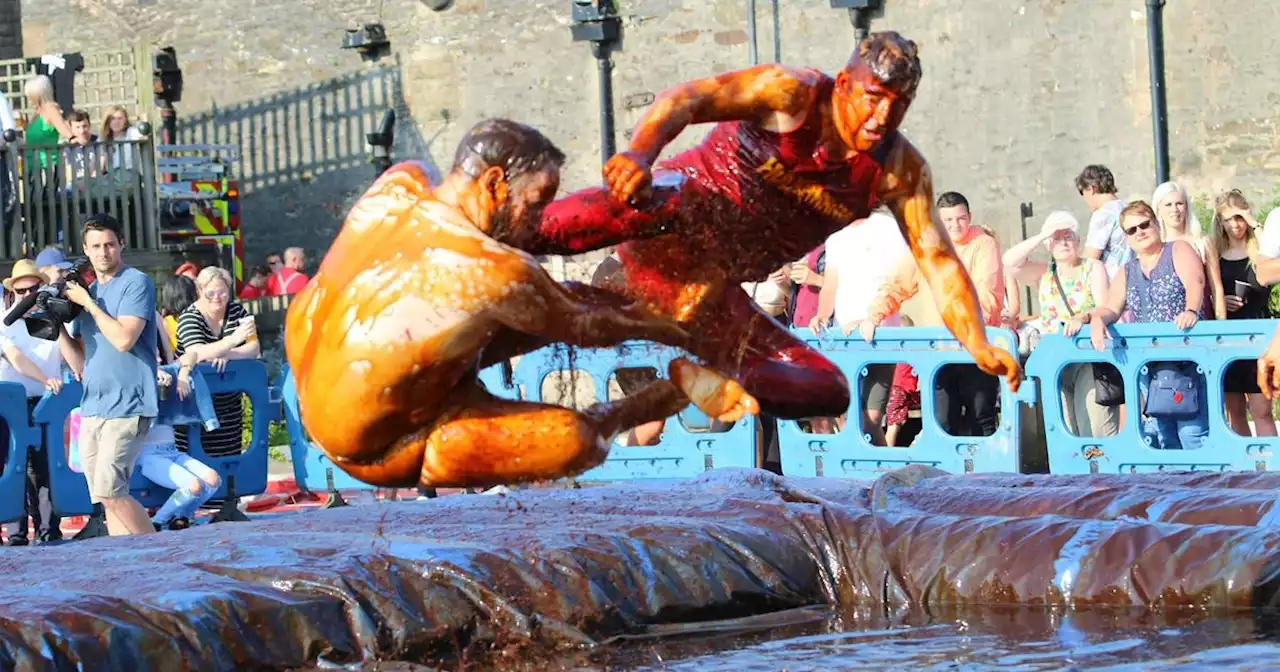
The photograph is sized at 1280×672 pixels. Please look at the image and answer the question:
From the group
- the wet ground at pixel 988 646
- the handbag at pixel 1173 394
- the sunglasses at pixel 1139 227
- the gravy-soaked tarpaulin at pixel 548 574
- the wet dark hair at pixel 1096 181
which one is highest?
the wet dark hair at pixel 1096 181

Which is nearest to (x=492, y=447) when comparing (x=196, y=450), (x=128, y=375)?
(x=128, y=375)

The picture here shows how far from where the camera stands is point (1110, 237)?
10.1m

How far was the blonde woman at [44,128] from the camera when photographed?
678 inches

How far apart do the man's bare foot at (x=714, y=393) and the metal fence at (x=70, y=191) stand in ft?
42.0

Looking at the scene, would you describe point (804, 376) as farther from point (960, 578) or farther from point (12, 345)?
point (12, 345)

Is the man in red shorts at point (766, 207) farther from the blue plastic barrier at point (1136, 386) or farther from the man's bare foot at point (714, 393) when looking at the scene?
the blue plastic barrier at point (1136, 386)

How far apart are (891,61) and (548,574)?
80.5 inches

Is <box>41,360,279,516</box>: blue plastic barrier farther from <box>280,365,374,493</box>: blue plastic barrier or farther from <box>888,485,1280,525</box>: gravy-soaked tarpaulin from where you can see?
<box>888,485,1280,525</box>: gravy-soaked tarpaulin

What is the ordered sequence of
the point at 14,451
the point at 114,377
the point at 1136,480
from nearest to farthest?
1. the point at 1136,480
2. the point at 114,377
3. the point at 14,451

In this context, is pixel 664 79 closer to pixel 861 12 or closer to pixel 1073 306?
pixel 861 12

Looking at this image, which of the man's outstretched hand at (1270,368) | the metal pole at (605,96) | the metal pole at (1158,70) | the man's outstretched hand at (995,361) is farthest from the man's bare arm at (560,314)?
the metal pole at (605,96)

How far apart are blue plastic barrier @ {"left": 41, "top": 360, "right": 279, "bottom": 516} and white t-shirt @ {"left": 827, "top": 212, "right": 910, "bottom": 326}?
3.02m

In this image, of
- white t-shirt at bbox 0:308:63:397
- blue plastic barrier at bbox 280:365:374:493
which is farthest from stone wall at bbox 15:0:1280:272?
white t-shirt at bbox 0:308:63:397

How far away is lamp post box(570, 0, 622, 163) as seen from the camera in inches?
723
